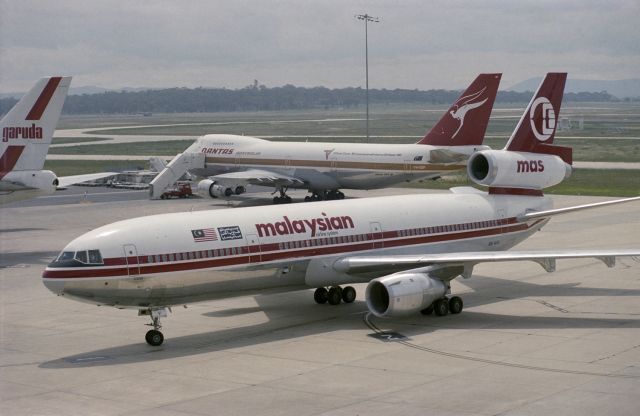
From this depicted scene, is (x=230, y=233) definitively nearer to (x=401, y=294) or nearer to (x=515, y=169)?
(x=401, y=294)

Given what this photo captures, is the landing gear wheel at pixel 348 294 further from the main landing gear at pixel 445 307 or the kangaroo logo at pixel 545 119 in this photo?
the kangaroo logo at pixel 545 119

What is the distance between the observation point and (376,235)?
112 feet

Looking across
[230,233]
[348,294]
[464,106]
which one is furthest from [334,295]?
[464,106]

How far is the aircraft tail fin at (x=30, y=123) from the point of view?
46.5 meters

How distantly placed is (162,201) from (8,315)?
3992 centimetres

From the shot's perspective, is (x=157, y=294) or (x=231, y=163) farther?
(x=231, y=163)

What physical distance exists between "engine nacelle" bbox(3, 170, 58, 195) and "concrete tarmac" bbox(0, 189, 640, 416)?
622 cm

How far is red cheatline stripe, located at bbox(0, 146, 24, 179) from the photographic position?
4653 centimetres

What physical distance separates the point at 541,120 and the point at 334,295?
447 inches

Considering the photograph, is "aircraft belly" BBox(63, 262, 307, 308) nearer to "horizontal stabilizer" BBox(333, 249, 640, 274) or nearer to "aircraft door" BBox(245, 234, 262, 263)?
"aircraft door" BBox(245, 234, 262, 263)

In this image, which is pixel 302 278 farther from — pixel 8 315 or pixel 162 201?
pixel 162 201

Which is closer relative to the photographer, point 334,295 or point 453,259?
point 453,259

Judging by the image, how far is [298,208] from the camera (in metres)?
33.3

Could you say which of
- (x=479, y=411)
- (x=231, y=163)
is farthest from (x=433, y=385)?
(x=231, y=163)
